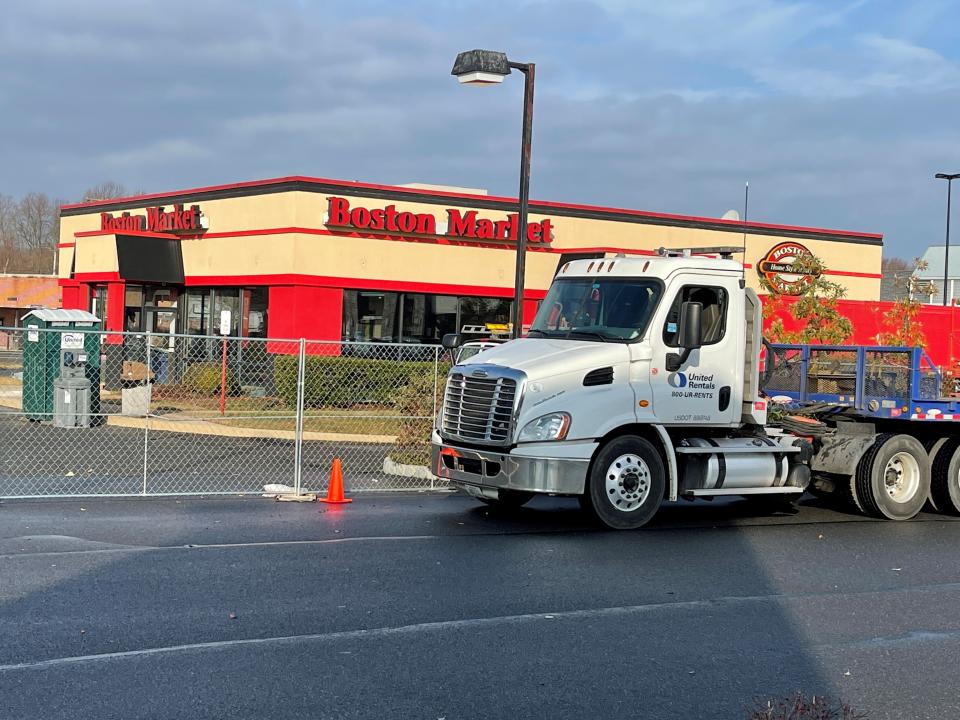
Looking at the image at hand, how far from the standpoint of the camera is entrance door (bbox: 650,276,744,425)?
11555mm

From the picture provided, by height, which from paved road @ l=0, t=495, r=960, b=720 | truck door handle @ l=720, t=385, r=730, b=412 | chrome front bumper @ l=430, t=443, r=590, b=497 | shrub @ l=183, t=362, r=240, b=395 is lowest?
paved road @ l=0, t=495, r=960, b=720

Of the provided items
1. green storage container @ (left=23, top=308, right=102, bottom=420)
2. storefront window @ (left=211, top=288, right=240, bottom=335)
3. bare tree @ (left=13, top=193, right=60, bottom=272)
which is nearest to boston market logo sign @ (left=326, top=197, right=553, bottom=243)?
storefront window @ (left=211, top=288, right=240, bottom=335)

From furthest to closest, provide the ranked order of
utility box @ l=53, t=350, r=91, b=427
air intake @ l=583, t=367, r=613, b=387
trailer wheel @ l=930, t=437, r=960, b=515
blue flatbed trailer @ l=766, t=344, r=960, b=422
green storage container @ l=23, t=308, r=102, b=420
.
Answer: green storage container @ l=23, t=308, r=102, b=420
utility box @ l=53, t=350, r=91, b=427
trailer wheel @ l=930, t=437, r=960, b=515
blue flatbed trailer @ l=766, t=344, r=960, b=422
air intake @ l=583, t=367, r=613, b=387

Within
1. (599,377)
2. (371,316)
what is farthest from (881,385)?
(371,316)

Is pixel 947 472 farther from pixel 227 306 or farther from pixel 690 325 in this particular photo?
pixel 227 306

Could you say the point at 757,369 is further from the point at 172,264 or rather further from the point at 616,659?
the point at 172,264

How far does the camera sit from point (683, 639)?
7.22 meters

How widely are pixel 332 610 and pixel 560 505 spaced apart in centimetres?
611

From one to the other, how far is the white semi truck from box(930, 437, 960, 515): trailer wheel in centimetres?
2

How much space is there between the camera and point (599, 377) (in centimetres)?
1112

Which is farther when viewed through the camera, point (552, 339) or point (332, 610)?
point (552, 339)

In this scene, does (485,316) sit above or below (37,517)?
above

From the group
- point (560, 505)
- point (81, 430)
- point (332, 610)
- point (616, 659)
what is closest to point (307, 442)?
point (81, 430)

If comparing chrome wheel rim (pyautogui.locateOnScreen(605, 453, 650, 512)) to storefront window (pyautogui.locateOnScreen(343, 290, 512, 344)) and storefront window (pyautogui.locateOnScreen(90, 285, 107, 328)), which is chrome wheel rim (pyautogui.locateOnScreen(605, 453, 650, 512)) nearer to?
storefront window (pyautogui.locateOnScreen(343, 290, 512, 344))
